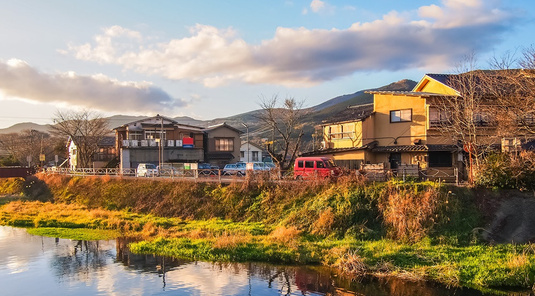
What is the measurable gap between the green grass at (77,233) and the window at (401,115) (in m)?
21.2

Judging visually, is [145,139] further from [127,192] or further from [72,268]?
[72,268]

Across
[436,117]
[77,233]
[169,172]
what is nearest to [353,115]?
[436,117]

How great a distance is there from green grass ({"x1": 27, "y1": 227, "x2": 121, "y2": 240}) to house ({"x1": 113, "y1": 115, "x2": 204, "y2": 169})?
84.2 feet

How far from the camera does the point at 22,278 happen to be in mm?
17109

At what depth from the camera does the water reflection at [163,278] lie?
14.9 m

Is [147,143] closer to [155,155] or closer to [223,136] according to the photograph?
[155,155]

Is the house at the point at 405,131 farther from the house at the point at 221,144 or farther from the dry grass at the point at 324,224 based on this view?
the house at the point at 221,144

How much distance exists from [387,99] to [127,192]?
75.1 feet

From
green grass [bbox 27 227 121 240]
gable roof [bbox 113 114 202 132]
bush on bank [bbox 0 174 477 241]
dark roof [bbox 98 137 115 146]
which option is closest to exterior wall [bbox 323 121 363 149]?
bush on bank [bbox 0 174 477 241]

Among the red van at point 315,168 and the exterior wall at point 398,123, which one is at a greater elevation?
the exterior wall at point 398,123

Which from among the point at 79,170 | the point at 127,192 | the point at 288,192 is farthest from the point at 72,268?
the point at 79,170

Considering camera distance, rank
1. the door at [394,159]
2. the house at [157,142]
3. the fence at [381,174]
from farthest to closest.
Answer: the house at [157,142]
the door at [394,159]
the fence at [381,174]

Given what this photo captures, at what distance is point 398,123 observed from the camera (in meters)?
30.9

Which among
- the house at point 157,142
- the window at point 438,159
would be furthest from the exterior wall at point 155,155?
the window at point 438,159
